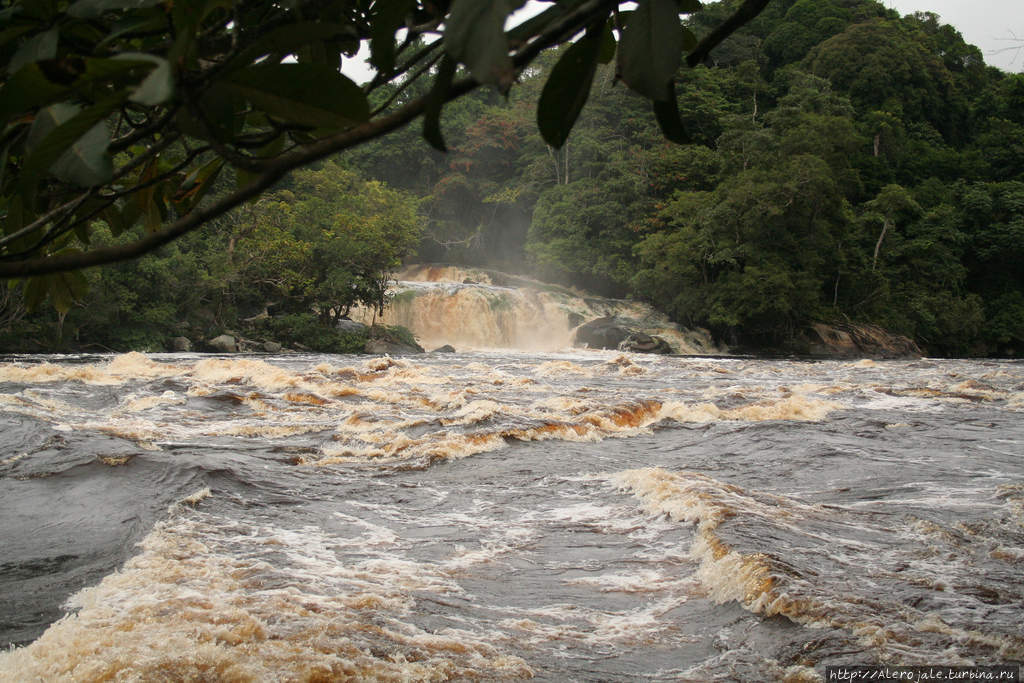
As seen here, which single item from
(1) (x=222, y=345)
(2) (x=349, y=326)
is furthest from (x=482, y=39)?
(2) (x=349, y=326)

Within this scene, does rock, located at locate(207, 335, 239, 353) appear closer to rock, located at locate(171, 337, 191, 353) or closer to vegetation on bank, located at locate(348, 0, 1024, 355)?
rock, located at locate(171, 337, 191, 353)

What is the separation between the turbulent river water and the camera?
8.18ft

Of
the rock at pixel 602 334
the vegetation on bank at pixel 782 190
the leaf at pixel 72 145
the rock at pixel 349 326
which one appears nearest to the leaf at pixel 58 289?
the leaf at pixel 72 145

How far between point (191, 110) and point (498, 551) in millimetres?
3202

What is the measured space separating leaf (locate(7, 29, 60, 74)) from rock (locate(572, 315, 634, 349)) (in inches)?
845

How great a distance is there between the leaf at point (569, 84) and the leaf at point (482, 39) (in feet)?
0.37

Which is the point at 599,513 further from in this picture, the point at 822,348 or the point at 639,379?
the point at 822,348

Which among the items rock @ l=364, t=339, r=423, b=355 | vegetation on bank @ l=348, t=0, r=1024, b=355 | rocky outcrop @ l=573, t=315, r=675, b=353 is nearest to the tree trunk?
vegetation on bank @ l=348, t=0, r=1024, b=355

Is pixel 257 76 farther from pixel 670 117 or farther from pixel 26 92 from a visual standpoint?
pixel 670 117

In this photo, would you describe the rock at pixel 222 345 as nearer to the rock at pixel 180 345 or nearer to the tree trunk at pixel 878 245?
the rock at pixel 180 345

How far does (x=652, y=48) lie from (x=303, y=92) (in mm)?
352

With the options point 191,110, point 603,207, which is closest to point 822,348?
point 603,207

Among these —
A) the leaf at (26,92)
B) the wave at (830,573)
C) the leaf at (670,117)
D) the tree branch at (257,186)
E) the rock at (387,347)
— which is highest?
the leaf at (670,117)

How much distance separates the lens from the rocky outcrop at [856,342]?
2244 centimetres
